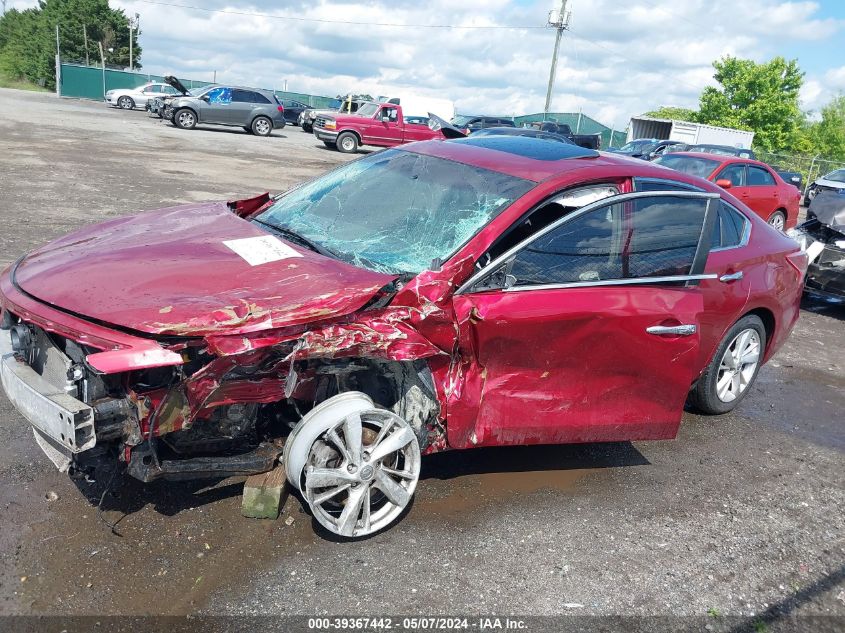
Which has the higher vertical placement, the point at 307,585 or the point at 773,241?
the point at 773,241

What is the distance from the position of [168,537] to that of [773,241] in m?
4.44

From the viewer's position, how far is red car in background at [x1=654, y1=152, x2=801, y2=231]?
1237 cm

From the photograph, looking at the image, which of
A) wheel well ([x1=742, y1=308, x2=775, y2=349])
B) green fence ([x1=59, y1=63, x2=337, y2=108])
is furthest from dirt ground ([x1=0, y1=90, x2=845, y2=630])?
green fence ([x1=59, y1=63, x2=337, y2=108])

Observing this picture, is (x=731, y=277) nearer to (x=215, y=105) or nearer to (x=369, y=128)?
(x=369, y=128)

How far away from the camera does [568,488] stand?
12.6 ft

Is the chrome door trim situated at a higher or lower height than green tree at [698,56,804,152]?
lower

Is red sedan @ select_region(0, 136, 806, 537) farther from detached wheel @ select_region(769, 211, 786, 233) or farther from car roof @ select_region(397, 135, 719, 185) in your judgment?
detached wheel @ select_region(769, 211, 786, 233)

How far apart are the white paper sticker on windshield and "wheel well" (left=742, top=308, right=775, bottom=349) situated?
3.34 meters

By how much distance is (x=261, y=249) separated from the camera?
10.9 feet

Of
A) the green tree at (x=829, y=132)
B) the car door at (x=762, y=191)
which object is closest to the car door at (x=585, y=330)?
the car door at (x=762, y=191)

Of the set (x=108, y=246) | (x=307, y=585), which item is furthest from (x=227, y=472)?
(x=108, y=246)

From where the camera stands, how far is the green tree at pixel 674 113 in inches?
2218

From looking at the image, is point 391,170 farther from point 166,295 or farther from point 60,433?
point 60,433

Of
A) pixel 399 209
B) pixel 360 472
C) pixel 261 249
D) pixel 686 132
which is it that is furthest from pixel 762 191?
pixel 686 132
